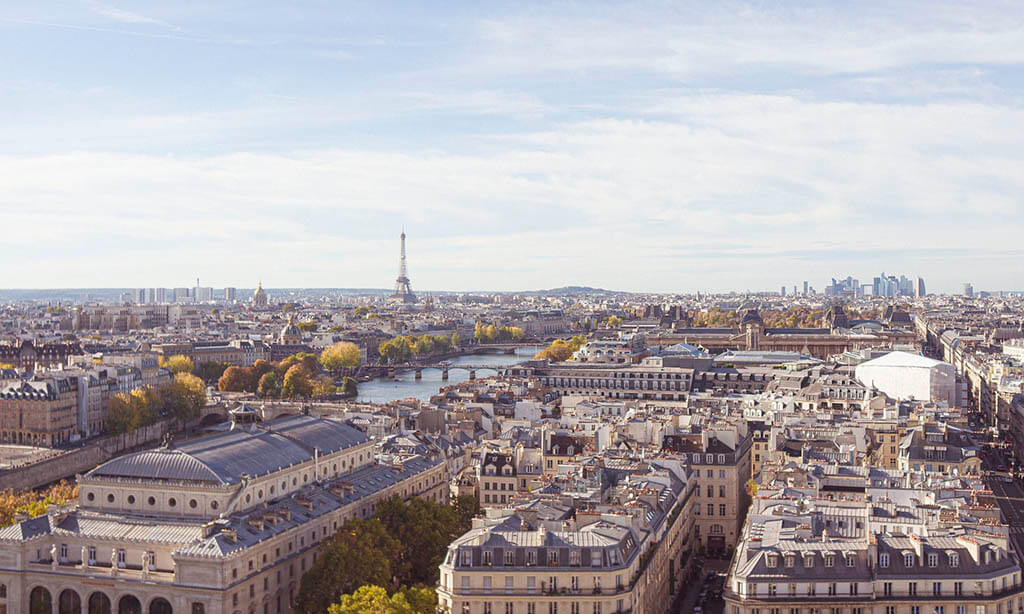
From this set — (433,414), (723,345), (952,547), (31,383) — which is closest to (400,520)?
(952,547)

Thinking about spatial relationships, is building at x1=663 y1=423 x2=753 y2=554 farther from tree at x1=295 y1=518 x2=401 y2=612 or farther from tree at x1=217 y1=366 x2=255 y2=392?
tree at x1=217 y1=366 x2=255 y2=392

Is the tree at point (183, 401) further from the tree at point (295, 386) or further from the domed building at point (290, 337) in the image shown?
the domed building at point (290, 337)

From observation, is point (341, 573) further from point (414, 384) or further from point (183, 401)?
point (414, 384)

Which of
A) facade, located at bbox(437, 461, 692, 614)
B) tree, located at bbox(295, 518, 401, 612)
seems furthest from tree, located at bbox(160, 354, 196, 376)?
facade, located at bbox(437, 461, 692, 614)

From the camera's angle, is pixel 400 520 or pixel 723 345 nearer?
pixel 400 520

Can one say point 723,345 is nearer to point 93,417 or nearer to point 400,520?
point 93,417

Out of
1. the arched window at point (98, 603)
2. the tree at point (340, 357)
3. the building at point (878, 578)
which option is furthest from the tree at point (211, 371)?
the building at point (878, 578)
